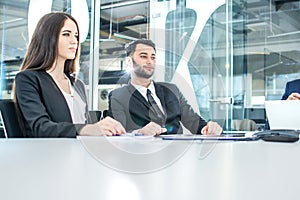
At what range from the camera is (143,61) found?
2566 mm

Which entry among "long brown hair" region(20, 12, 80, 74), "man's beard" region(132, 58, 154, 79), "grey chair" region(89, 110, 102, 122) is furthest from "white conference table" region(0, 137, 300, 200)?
"man's beard" region(132, 58, 154, 79)

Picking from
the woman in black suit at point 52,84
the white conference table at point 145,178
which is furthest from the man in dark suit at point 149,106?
the white conference table at point 145,178

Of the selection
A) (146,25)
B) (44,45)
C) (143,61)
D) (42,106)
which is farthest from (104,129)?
(146,25)

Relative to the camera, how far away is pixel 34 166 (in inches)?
21.7

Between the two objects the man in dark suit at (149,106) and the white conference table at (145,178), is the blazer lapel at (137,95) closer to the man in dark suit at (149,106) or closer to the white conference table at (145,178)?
the man in dark suit at (149,106)

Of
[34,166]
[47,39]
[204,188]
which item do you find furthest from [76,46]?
[204,188]

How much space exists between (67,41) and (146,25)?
2.10 metres

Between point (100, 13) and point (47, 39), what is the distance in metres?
2.27

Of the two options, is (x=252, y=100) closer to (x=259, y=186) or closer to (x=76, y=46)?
(x=76, y=46)

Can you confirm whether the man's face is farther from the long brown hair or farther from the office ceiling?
the office ceiling

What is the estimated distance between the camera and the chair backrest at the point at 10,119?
1.57m

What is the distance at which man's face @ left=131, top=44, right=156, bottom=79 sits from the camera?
8.00 feet

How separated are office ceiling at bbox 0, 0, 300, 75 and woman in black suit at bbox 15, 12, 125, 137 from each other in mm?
1717

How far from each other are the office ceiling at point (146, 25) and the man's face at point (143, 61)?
100 cm
